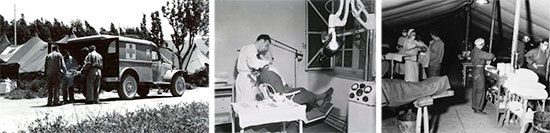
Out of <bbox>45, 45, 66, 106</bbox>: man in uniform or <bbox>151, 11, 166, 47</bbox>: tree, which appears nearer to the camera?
<bbox>45, 45, 66, 106</bbox>: man in uniform

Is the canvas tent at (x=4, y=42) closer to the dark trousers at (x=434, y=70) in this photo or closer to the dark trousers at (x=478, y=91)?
the dark trousers at (x=434, y=70)

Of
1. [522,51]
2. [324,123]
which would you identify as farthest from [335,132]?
[522,51]

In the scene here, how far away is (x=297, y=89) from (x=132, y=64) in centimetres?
135

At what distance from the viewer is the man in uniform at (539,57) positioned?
11.6 feet

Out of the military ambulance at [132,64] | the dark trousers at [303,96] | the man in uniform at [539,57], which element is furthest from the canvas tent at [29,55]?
the man in uniform at [539,57]

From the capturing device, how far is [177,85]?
11.7 ft

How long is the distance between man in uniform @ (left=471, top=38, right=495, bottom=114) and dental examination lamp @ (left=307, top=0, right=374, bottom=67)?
0.88 meters

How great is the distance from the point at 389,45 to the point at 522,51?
1.08 metres

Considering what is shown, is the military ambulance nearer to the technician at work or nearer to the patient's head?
the technician at work

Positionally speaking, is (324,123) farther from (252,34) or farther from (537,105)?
(537,105)

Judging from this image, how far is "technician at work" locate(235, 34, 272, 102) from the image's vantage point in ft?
11.1

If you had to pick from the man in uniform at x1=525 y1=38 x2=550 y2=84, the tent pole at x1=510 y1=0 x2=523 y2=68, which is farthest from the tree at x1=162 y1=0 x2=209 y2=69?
the man in uniform at x1=525 y1=38 x2=550 y2=84

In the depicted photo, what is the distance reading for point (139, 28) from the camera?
346 cm

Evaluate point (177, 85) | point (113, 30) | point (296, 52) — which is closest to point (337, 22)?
point (296, 52)
